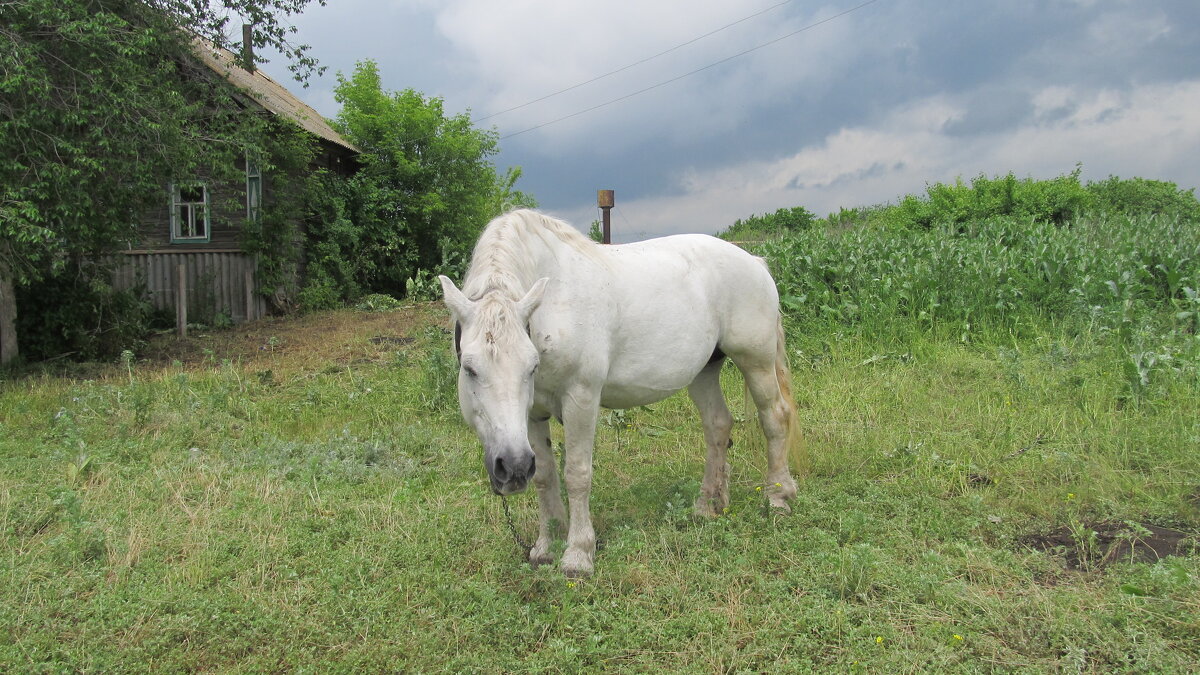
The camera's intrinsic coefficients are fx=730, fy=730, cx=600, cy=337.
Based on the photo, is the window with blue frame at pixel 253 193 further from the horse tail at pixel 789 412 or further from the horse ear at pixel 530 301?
the horse ear at pixel 530 301

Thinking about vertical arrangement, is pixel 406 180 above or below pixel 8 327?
above

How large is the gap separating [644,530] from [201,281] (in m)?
13.6

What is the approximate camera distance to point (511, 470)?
2988 mm

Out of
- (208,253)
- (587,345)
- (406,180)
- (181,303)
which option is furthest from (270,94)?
(587,345)

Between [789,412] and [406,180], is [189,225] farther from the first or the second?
[789,412]

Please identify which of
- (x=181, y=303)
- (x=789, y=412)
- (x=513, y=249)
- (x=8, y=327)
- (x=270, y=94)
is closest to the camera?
(x=513, y=249)

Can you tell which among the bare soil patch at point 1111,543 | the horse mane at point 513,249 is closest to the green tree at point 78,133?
the horse mane at point 513,249

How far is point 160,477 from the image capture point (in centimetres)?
505

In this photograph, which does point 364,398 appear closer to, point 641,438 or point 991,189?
point 641,438

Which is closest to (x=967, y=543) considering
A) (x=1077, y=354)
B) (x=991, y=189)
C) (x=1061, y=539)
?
(x=1061, y=539)

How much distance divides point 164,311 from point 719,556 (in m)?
13.4

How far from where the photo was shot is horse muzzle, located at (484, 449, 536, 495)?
9.82 ft

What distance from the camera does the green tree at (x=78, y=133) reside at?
8047 mm

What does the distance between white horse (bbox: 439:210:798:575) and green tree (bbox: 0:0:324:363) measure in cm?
697
